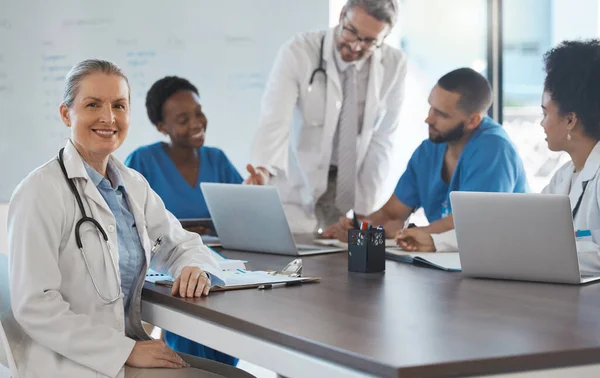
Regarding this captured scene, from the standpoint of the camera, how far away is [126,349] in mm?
1574

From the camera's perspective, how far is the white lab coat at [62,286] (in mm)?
1541

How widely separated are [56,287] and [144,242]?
269 mm

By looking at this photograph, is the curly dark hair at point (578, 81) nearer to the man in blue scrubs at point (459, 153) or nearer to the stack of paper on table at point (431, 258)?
the man in blue scrubs at point (459, 153)

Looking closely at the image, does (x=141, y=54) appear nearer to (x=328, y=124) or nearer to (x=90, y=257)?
(x=328, y=124)

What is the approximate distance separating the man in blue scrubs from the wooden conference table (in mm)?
684

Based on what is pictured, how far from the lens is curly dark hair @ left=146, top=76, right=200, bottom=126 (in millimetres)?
3193

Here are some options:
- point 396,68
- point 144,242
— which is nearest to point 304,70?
point 396,68

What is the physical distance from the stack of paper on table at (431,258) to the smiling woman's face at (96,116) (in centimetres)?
80

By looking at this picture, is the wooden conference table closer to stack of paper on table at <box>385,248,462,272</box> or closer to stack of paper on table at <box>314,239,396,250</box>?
stack of paper on table at <box>385,248,462,272</box>

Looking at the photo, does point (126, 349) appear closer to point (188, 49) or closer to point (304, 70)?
point (304, 70)

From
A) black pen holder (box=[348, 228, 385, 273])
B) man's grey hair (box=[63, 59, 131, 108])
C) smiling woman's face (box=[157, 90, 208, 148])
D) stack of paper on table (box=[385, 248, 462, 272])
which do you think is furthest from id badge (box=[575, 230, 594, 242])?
smiling woman's face (box=[157, 90, 208, 148])

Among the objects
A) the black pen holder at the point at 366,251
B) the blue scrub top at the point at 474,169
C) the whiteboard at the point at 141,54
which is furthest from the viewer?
the whiteboard at the point at 141,54

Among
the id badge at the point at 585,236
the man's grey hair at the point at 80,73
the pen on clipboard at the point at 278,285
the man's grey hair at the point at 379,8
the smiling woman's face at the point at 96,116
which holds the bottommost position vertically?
the pen on clipboard at the point at 278,285

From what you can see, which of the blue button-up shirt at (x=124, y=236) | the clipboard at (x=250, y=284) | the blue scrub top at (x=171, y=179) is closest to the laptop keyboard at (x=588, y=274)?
the clipboard at (x=250, y=284)
